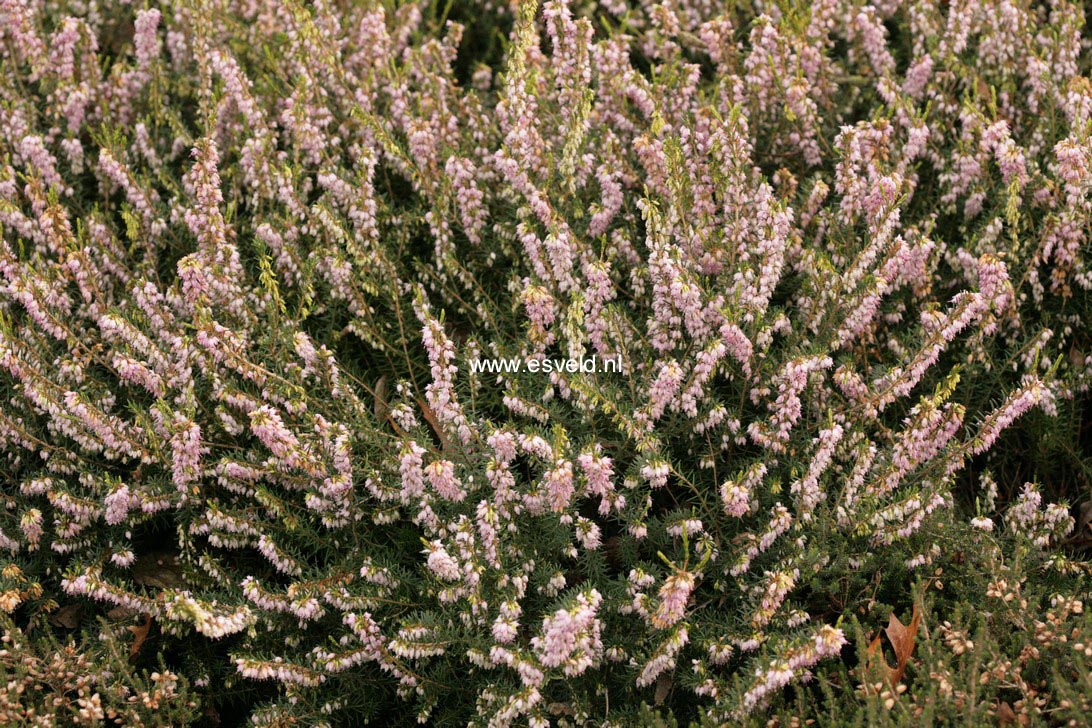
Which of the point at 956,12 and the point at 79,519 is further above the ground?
the point at 956,12

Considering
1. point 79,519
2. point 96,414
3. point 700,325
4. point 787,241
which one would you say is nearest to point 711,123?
point 787,241

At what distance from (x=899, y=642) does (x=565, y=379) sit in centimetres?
129

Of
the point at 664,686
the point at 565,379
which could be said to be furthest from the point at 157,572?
the point at 664,686

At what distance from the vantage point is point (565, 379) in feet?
Result: 11.3

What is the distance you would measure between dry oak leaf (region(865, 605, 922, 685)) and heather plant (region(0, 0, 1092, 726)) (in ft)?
0.19

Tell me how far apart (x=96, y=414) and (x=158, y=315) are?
0.41 metres

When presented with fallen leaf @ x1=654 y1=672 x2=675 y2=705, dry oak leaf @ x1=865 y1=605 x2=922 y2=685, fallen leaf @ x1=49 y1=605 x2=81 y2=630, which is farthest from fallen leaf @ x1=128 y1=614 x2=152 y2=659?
dry oak leaf @ x1=865 y1=605 x2=922 y2=685

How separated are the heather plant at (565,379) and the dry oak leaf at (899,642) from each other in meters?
0.06

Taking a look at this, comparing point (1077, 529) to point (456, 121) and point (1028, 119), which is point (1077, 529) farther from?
point (456, 121)

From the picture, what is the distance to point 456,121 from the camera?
4324 millimetres

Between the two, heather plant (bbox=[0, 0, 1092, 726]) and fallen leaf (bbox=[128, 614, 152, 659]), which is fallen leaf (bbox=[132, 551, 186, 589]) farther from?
fallen leaf (bbox=[128, 614, 152, 659])

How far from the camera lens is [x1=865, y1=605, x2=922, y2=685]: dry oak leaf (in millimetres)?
3184

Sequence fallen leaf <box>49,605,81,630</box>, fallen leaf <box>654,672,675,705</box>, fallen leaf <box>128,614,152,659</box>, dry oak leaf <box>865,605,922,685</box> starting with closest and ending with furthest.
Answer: dry oak leaf <box>865,605,922,685</box> → fallen leaf <box>654,672,675,705</box> → fallen leaf <box>128,614,152,659</box> → fallen leaf <box>49,605,81,630</box>

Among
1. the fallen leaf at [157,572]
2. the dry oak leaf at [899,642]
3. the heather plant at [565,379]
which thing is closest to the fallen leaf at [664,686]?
the heather plant at [565,379]
